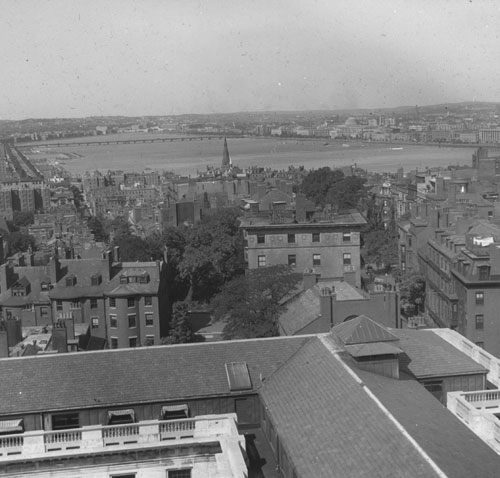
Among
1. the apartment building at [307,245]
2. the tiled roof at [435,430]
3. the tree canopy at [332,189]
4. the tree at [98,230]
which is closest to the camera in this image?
the tiled roof at [435,430]

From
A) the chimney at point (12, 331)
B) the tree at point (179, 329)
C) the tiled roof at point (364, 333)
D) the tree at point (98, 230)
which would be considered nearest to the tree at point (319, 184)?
the tree at point (98, 230)

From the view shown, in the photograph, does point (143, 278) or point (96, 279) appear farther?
point (96, 279)

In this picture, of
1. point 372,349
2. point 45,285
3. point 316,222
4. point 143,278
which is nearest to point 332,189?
point 316,222

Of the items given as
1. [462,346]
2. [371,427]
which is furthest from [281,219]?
[371,427]

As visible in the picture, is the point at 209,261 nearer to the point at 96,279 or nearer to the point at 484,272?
the point at 96,279

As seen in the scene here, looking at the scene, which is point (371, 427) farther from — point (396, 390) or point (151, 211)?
point (151, 211)

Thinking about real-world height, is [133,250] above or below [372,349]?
below

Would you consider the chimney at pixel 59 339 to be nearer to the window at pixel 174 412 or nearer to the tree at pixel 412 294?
the window at pixel 174 412
